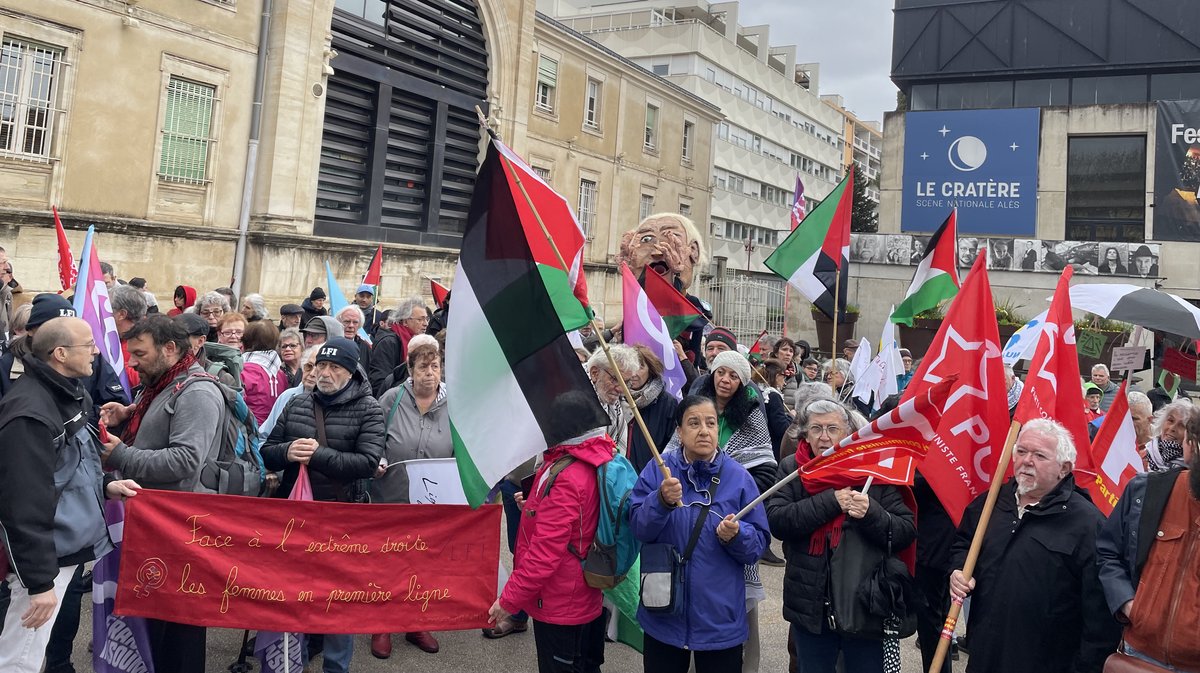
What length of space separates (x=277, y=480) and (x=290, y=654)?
0.98 meters

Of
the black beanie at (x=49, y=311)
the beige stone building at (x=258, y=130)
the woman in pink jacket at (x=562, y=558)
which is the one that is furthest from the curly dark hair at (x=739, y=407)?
the beige stone building at (x=258, y=130)

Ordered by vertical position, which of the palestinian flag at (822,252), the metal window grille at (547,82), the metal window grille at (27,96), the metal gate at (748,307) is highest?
the metal window grille at (547,82)

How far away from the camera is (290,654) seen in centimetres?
479

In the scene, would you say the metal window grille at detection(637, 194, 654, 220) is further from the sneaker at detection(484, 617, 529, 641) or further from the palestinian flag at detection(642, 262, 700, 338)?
the sneaker at detection(484, 617, 529, 641)

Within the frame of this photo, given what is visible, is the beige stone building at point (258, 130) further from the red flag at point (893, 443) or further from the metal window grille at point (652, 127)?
the red flag at point (893, 443)

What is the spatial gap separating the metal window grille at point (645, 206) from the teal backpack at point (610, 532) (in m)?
25.6


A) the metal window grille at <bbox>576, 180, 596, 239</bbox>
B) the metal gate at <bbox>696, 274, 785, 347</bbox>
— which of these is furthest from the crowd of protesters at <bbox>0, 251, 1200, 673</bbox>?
the metal window grille at <bbox>576, 180, 596, 239</bbox>

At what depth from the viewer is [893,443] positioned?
13.2 ft

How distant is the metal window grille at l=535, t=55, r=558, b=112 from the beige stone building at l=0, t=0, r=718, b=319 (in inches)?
17.5

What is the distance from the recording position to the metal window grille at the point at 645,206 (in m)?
29.4

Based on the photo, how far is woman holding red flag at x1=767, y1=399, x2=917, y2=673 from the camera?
401 cm

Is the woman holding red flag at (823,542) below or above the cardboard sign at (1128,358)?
below

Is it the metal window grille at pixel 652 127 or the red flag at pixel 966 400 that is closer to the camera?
the red flag at pixel 966 400

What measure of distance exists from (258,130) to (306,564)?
14455mm
